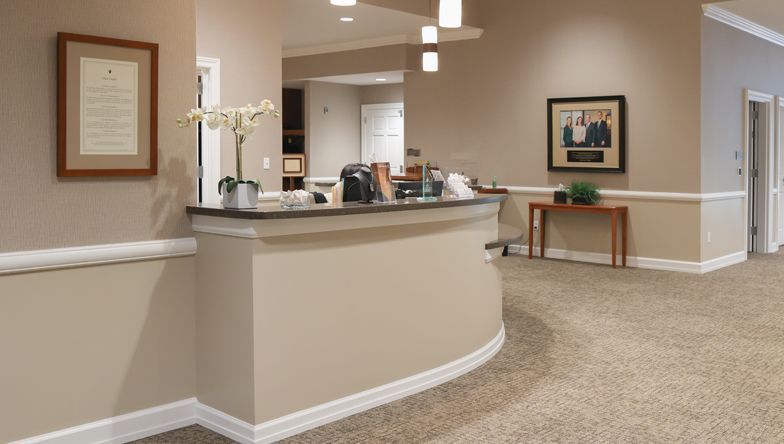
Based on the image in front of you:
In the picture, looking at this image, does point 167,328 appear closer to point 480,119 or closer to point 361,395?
point 361,395

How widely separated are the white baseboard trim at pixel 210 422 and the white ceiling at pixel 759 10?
20.0 feet

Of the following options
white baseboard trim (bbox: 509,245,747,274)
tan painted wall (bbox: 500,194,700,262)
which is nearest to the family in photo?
tan painted wall (bbox: 500,194,700,262)

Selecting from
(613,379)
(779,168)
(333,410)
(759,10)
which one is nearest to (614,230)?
(759,10)

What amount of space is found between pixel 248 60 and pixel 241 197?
3325mm

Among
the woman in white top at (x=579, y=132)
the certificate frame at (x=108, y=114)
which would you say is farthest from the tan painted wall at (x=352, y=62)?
the certificate frame at (x=108, y=114)

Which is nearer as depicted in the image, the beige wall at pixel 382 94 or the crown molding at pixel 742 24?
the crown molding at pixel 742 24

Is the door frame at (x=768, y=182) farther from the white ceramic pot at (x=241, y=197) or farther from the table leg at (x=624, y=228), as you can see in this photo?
the white ceramic pot at (x=241, y=197)

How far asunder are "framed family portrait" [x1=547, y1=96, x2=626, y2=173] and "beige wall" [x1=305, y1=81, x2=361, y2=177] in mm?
4690

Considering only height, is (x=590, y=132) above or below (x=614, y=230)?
above

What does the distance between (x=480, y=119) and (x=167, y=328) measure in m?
6.85

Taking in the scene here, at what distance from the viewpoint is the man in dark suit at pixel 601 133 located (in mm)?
8547

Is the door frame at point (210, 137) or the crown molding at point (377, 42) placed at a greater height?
the crown molding at point (377, 42)

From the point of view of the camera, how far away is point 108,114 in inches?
128

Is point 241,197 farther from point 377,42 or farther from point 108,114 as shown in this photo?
point 377,42
